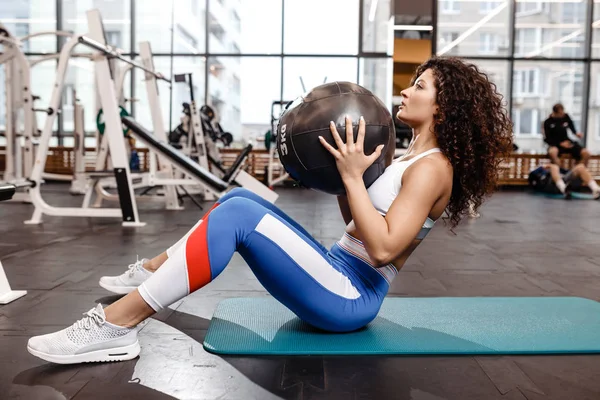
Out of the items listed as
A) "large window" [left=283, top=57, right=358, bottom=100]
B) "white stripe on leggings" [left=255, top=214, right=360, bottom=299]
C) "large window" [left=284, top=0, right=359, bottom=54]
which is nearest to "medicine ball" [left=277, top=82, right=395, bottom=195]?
"white stripe on leggings" [left=255, top=214, right=360, bottom=299]

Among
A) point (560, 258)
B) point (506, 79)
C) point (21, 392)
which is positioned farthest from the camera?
point (506, 79)

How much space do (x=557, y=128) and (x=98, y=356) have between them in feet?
26.5

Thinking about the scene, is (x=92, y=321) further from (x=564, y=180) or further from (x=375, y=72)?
(x=375, y=72)

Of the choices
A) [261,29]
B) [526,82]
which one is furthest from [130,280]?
[526,82]

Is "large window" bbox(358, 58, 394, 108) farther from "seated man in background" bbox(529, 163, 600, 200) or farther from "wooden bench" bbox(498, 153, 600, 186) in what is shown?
"seated man in background" bbox(529, 163, 600, 200)

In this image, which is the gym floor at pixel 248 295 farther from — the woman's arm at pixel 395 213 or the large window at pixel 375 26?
the large window at pixel 375 26

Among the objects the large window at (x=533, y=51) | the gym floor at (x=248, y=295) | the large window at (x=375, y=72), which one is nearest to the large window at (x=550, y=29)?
the large window at (x=533, y=51)

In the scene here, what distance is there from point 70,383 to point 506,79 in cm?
928

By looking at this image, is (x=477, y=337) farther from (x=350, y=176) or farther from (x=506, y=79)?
(x=506, y=79)

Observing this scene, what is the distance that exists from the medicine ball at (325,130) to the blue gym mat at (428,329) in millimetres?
442

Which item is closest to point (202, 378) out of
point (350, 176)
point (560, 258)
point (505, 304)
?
point (350, 176)

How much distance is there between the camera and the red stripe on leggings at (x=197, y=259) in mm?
1306

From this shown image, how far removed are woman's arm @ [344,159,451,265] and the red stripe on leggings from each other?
0.35 m

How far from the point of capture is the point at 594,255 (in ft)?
10.6
